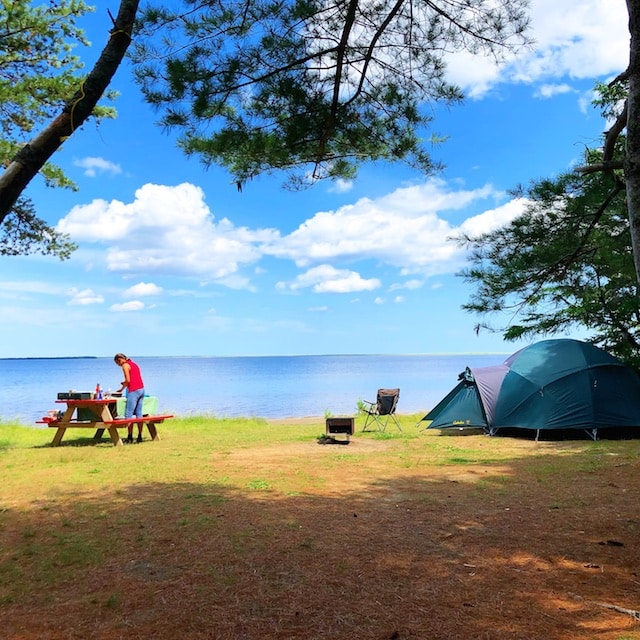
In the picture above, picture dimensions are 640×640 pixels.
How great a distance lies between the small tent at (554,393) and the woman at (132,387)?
222 inches

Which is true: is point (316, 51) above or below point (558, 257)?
above

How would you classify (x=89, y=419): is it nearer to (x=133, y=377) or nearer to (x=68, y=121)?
(x=133, y=377)

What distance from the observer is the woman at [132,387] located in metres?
9.57

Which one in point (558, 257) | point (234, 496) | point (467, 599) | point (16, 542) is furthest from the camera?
point (558, 257)

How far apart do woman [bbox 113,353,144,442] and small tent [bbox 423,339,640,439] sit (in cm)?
565

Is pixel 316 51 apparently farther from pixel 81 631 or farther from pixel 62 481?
pixel 62 481

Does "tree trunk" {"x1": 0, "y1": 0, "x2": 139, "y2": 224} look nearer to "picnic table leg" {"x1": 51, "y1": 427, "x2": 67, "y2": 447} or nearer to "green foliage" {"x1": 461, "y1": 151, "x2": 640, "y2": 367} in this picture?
"green foliage" {"x1": 461, "y1": 151, "x2": 640, "y2": 367}

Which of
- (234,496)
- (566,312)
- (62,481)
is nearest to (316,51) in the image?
Answer: (234,496)

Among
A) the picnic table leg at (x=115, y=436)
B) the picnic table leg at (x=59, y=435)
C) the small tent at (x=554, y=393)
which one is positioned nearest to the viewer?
the picnic table leg at (x=115, y=436)

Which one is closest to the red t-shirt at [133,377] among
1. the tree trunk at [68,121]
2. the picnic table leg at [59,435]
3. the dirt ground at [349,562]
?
the picnic table leg at [59,435]

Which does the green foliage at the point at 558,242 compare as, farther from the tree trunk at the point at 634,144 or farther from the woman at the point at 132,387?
the woman at the point at 132,387

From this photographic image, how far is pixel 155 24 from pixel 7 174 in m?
2.10

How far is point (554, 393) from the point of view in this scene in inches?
394

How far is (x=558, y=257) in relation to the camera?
6004 mm
